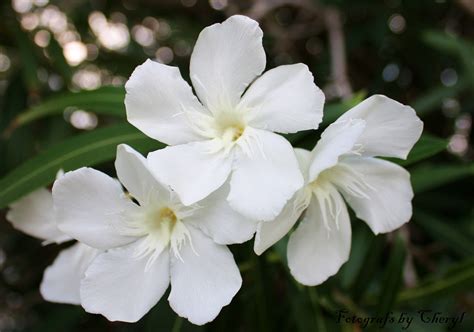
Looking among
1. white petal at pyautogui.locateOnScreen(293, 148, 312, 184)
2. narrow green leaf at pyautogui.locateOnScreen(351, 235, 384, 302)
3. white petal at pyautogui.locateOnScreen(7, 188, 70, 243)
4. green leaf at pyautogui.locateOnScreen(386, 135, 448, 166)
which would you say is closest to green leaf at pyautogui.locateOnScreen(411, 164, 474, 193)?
narrow green leaf at pyautogui.locateOnScreen(351, 235, 384, 302)

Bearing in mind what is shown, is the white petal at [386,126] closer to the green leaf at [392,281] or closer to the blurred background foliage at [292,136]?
the blurred background foliage at [292,136]

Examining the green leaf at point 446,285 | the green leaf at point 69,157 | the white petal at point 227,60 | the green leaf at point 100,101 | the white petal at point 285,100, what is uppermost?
the white petal at point 227,60

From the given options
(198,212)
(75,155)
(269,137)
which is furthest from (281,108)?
(75,155)

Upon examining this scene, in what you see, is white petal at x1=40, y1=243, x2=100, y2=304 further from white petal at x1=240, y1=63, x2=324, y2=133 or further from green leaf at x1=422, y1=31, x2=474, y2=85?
green leaf at x1=422, y1=31, x2=474, y2=85

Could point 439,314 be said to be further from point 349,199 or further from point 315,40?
point 315,40

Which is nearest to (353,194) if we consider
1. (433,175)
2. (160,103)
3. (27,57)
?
(160,103)

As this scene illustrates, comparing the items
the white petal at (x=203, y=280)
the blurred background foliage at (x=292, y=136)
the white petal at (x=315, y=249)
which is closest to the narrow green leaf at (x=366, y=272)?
the blurred background foliage at (x=292, y=136)

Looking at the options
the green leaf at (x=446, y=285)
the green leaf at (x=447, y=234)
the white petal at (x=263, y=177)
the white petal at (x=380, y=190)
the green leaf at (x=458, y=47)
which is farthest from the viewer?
the green leaf at (x=458, y=47)
